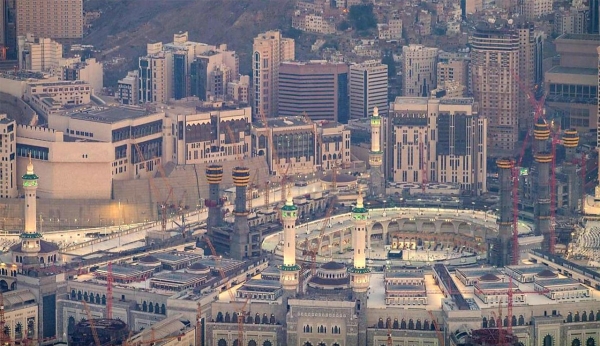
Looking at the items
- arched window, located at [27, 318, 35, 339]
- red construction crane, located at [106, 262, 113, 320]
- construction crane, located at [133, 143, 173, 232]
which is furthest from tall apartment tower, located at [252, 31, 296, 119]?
arched window, located at [27, 318, 35, 339]

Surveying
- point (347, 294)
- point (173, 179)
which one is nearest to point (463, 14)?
Result: point (173, 179)

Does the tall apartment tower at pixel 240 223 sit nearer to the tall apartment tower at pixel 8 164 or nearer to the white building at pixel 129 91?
the tall apartment tower at pixel 8 164

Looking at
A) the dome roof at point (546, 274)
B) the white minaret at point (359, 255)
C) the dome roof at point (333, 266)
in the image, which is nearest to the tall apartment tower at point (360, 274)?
the white minaret at point (359, 255)

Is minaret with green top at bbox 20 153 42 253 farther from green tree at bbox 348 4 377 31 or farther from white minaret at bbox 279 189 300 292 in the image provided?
green tree at bbox 348 4 377 31

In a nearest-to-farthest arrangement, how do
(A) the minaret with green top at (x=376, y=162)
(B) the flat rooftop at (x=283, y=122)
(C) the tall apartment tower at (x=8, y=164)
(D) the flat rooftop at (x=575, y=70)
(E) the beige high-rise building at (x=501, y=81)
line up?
(C) the tall apartment tower at (x=8, y=164), (A) the minaret with green top at (x=376, y=162), (B) the flat rooftop at (x=283, y=122), (E) the beige high-rise building at (x=501, y=81), (D) the flat rooftop at (x=575, y=70)

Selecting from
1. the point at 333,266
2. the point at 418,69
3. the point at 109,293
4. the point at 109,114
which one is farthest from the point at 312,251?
the point at 418,69

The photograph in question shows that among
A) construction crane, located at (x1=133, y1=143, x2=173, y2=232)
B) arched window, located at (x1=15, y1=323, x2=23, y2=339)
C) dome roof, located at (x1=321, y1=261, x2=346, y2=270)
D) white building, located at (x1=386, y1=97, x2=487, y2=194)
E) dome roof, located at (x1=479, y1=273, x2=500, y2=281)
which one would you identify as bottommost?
arched window, located at (x1=15, y1=323, x2=23, y2=339)
